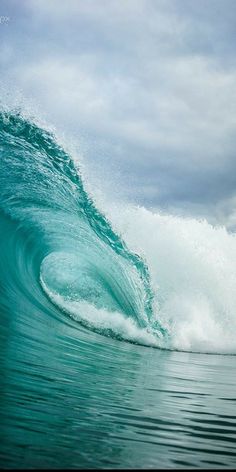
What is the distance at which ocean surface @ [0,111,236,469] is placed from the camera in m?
2.32

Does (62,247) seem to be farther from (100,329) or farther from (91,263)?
(100,329)

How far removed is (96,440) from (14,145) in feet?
30.6

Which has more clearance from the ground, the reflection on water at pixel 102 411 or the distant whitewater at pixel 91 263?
the distant whitewater at pixel 91 263

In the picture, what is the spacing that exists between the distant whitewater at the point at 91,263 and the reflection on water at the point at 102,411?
12.4 feet

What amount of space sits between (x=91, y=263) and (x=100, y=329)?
3.60 m

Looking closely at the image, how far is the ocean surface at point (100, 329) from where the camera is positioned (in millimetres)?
2318

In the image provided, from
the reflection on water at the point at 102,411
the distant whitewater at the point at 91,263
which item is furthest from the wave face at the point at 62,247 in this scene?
the reflection on water at the point at 102,411

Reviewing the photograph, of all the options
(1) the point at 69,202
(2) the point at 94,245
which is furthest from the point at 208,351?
(1) the point at 69,202

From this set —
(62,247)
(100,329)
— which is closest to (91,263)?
(62,247)

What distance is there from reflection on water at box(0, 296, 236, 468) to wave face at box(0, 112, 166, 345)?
4199 mm

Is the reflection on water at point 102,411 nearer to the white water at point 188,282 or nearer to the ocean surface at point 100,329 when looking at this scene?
the ocean surface at point 100,329

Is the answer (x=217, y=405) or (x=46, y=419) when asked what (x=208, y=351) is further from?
(x=46, y=419)

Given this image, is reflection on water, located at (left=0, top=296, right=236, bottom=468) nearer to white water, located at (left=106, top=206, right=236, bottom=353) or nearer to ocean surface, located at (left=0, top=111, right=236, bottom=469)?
ocean surface, located at (left=0, top=111, right=236, bottom=469)

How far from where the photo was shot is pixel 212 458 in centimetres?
225
